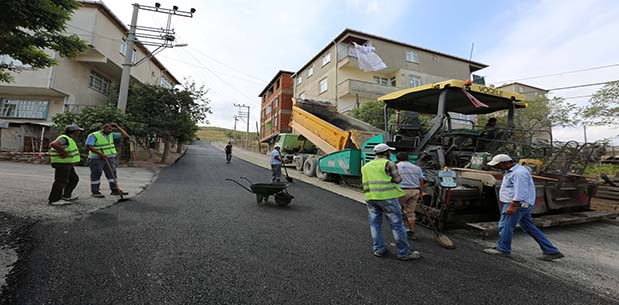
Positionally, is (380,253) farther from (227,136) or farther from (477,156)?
(227,136)

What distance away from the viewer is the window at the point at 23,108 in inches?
563

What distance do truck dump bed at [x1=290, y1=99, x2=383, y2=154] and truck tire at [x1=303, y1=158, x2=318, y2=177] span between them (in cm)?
86

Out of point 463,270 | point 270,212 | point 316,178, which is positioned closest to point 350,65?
point 316,178

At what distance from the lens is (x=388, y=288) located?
2281 millimetres

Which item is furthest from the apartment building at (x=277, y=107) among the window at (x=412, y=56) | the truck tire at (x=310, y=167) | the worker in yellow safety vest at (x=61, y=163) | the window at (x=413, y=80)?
the worker in yellow safety vest at (x=61, y=163)

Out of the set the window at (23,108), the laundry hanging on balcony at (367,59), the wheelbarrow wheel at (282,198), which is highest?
the laundry hanging on balcony at (367,59)

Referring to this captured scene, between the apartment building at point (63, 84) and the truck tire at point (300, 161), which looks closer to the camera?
the truck tire at point (300, 161)

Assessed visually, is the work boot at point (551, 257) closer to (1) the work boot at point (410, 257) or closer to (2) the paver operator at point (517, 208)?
(2) the paver operator at point (517, 208)

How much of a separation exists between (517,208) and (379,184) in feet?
5.54

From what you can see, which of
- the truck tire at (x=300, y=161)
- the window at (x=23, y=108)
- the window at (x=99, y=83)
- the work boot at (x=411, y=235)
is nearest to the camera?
the work boot at (x=411, y=235)

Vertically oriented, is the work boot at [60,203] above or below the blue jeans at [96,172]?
below

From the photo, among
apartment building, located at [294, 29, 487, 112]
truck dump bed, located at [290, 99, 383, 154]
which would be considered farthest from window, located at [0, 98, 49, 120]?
apartment building, located at [294, 29, 487, 112]

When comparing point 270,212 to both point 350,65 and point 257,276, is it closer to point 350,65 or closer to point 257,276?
point 257,276

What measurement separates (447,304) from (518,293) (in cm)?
80
